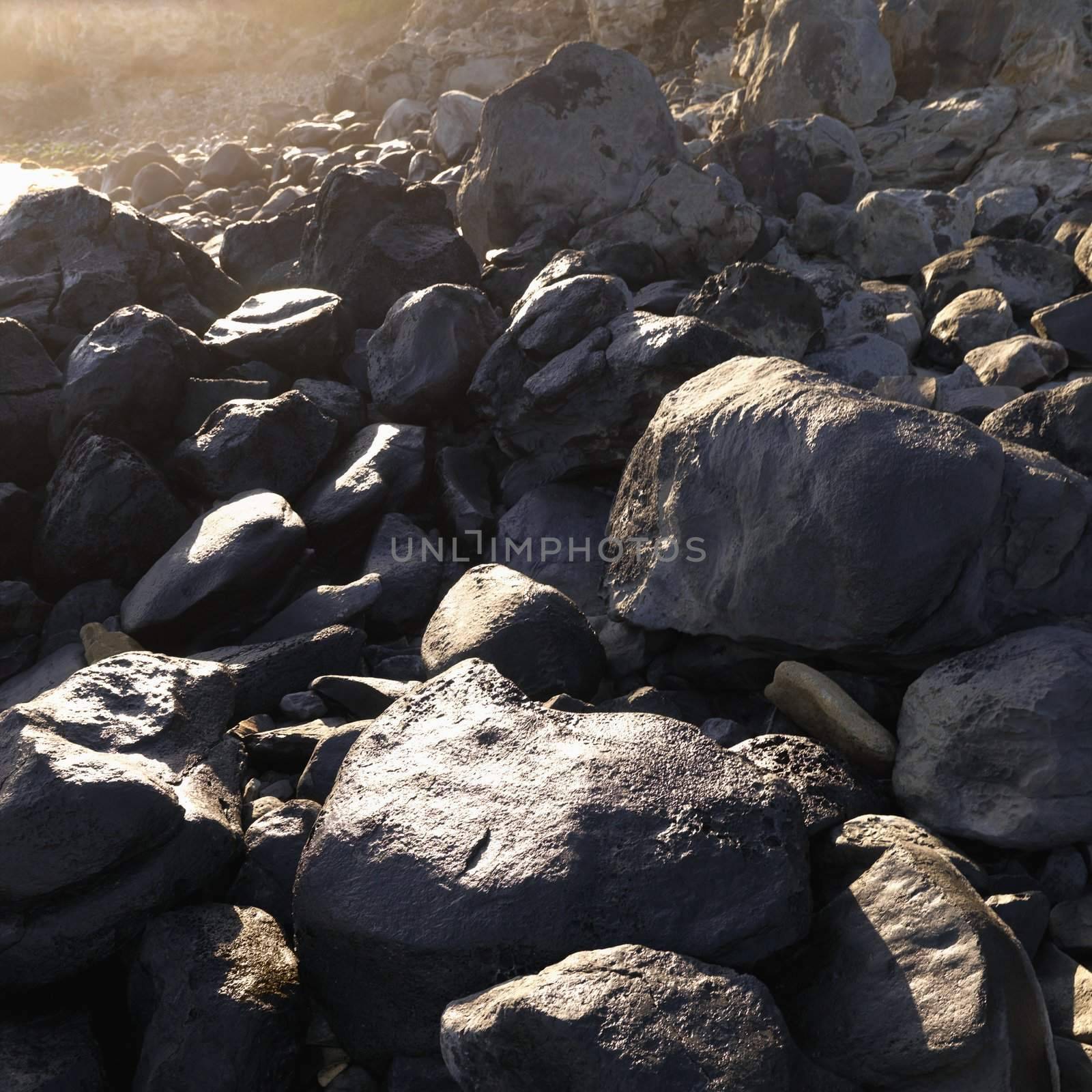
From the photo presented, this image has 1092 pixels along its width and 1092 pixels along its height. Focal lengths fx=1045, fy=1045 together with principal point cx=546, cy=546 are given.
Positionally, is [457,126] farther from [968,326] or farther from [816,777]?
→ [816,777]

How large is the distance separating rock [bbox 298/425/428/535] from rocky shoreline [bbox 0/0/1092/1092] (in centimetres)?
4

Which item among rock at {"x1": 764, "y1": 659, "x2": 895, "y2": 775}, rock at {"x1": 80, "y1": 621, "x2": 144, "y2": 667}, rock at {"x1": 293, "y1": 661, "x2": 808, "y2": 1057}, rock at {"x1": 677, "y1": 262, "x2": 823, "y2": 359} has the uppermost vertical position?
rock at {"x1": 677, "y1": 262, "x2": 823, "y2": 359}

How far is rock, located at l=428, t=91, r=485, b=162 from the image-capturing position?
462 inches

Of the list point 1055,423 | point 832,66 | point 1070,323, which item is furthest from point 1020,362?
point 832,66

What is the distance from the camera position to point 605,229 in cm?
703

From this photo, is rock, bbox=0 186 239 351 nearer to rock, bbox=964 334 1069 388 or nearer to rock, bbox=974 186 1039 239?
rock, bbox=964 334 1069 388

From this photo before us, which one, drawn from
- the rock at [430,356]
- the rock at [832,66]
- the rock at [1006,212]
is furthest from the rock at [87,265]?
the rock at [832,66]

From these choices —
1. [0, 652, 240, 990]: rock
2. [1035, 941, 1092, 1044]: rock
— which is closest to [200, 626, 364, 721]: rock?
[0, 652, 240, 990]: rock

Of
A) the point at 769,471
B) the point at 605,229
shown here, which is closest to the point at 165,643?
the point at 769,471

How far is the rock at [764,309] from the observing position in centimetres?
538

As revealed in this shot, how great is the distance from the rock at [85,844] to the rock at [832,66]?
9.00 meters

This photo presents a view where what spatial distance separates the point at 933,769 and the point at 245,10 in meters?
28.1

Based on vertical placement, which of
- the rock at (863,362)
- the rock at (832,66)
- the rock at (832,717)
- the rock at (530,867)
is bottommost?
the rock at (832,717)

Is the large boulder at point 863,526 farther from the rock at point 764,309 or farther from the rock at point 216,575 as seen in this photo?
the rock at point 216,575
